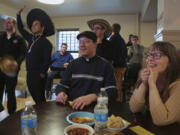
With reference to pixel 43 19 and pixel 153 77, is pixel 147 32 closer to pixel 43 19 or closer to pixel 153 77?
pixel 43 19

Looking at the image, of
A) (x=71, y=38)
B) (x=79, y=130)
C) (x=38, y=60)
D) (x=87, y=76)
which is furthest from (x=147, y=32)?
(x=79, y=130)

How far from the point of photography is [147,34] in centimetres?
596

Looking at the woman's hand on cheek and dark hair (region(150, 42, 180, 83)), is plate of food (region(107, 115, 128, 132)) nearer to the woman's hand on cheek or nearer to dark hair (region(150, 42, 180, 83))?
the woman's hand on cheek

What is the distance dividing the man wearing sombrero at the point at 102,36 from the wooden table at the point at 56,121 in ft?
3.97

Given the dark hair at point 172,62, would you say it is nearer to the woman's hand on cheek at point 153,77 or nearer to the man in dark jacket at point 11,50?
the woman's hand on cheek at point 153,77

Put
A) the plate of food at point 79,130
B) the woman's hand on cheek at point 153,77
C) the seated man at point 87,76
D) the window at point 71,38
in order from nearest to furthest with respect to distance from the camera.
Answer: the plate of food at point 79,130, the woman's hand on cheek at point 153,77, the seated man at point 87,76, the window at point 71,38

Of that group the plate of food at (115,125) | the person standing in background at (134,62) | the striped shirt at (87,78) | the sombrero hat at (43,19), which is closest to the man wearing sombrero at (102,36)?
the sombrero hat at (43,19)

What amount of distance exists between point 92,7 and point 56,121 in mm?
4989

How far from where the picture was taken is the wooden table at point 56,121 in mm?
798

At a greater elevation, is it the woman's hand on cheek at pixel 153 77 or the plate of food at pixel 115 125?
the woman's hand on cheek at pixel 153 77

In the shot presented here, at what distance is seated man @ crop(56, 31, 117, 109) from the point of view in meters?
1.49

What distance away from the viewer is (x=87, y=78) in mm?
1507

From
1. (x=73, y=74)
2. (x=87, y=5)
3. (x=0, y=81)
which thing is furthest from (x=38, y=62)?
(x=87, y=5)

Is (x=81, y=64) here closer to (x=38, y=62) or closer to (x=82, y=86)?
A: (x=82, y=86)
